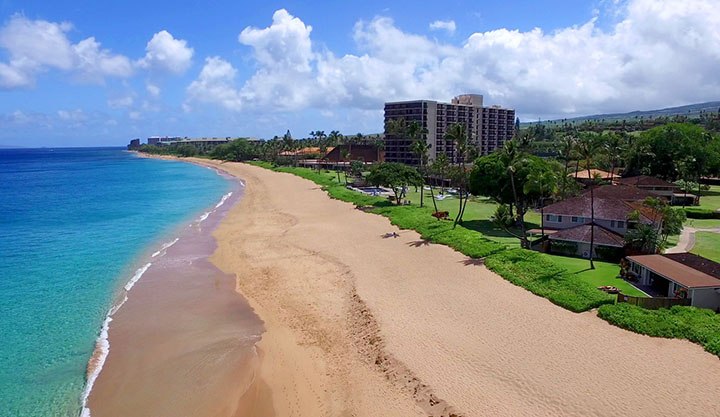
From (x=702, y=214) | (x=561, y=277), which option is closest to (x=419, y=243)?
(x=561, y=277)

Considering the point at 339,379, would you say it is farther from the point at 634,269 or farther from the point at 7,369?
the point at 634,269

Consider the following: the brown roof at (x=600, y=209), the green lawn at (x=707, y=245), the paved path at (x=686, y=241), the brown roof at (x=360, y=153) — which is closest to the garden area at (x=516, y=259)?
the brown roof at (x=600, y=209)

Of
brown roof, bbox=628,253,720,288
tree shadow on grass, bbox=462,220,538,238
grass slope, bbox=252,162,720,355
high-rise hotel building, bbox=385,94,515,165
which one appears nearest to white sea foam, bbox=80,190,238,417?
grass slope, bbox=252,162,720,355

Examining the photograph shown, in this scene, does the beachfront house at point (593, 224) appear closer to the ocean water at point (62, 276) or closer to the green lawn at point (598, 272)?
the green lawn at point (598, 272)

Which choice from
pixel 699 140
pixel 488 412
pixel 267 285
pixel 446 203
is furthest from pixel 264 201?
pixel 699 140

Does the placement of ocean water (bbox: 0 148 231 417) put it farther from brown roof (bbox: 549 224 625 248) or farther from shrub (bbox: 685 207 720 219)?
shrub (bbox: 685 207 720 219)
